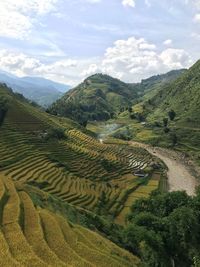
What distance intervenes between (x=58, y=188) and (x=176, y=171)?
78159 millimetres

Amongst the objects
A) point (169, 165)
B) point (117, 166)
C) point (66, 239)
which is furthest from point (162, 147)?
point (66, 239)

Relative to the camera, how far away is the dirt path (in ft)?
419

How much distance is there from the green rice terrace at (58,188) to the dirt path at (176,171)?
5766 millimetres

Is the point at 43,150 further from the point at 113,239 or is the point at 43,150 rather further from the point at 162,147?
the point at 162,147

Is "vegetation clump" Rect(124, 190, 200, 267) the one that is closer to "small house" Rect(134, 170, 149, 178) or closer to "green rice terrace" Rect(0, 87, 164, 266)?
"green rice terrace" Rect(0, 87, 164, 266)

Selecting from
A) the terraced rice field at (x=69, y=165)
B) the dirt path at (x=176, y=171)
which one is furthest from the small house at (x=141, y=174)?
the dirt path at (x=176, y=171)

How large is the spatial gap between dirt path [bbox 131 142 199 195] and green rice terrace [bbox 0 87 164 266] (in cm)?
577

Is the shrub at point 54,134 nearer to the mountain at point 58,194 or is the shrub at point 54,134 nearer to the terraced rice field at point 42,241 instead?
the mountain at point 58,194

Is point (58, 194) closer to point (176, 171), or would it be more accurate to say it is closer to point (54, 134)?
point (54, 134)

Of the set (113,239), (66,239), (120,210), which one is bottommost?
(120,210)

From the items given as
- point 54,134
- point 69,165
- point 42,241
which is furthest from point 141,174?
point 42,241

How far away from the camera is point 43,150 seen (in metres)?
120

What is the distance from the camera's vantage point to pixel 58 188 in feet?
274

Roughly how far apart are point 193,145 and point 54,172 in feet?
360
